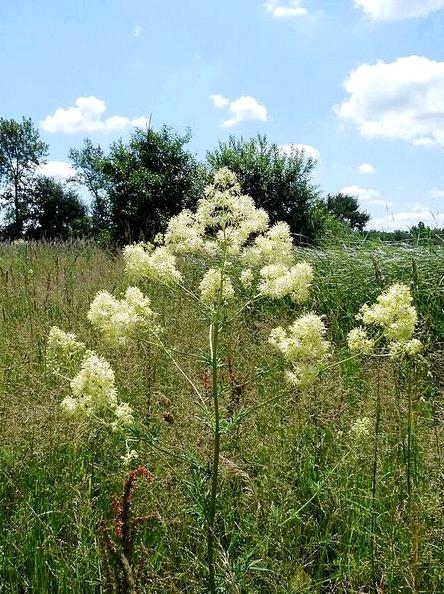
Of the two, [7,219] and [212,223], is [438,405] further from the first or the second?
[7,219]

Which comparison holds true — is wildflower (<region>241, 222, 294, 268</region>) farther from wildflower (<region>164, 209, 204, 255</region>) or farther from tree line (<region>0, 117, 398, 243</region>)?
tree line (<region>0, 117, 398, 243</region>)

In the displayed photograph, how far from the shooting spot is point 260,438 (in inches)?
98.3

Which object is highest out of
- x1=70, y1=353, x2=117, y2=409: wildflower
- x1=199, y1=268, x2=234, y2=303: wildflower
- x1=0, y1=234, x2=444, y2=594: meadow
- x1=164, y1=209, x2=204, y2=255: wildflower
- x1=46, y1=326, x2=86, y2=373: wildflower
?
x1=164, y1=209, x2=204, y2=255: wildflower

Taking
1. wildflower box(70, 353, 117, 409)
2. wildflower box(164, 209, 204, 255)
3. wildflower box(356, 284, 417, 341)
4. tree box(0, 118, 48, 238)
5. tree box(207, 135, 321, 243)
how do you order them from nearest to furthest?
wildflower box(70, 353, 117, 409), wildflower box(356, 284, 417, 341), wildflower box(164, 209, 204, 255), tree box(207, 135, 321, 243), tree box(0, 118, 48, 238)

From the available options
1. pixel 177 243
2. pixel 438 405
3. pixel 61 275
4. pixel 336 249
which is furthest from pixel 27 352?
pixel 336 249

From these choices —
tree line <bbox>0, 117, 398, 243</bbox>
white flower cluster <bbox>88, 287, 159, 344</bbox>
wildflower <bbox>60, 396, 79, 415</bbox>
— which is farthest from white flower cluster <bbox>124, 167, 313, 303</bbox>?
tree line <bbox>0, 117, 398, 243</bbox>

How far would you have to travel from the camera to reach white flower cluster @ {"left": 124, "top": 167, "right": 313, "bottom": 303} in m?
2.01

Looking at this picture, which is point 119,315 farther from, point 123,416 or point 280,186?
point 280,186

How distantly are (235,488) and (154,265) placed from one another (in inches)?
35.9

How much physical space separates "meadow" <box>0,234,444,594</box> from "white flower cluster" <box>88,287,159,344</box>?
0.23m

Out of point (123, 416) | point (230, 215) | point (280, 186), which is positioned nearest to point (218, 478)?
point (123, 416)

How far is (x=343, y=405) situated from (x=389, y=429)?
0.77 feet

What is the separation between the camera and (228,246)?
6.63 feet

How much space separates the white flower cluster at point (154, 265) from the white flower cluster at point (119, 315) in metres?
0.14
